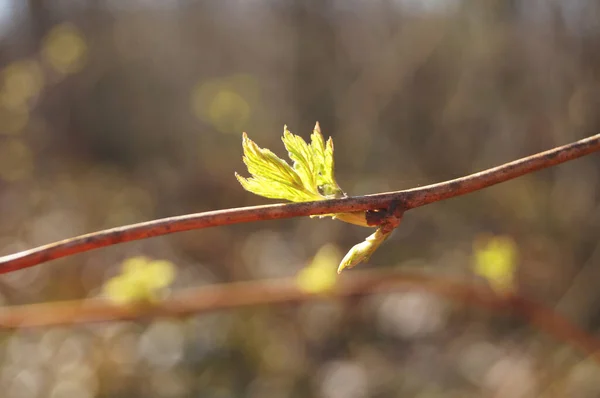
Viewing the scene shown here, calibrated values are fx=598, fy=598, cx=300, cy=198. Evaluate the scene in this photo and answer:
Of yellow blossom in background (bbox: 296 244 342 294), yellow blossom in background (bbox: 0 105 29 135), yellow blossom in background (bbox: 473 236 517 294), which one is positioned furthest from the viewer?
yellow blossom in background (bbox: 0 105 29 135)

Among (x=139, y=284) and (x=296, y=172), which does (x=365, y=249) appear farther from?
(x=139, y=284)

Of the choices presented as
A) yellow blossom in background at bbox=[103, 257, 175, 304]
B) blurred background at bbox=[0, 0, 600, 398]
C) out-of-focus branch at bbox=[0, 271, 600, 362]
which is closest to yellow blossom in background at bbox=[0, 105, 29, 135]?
blurred background at bbox=[0, 0, 600, 398]

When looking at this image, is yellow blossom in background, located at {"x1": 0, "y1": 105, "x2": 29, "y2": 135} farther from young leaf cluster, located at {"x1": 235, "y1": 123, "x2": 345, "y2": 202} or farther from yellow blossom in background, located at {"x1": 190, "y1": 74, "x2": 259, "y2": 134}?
young leaf cluster, located at {"x1": 235, "y1": 123, "x2": 345, "y2": 202}

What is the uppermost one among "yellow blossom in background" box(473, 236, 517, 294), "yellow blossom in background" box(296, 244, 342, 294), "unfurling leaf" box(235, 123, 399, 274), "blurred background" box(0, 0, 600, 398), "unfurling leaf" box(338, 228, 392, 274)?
"blurred background" box(0, 0, 600, 398)

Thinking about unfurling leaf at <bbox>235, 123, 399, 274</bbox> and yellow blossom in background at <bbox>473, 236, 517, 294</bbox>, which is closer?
unfurling leaf at <bbox>235, 123, 399, 274</bbox>

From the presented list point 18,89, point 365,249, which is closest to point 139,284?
point 365,249

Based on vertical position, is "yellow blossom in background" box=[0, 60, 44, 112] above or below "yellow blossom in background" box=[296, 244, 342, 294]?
above

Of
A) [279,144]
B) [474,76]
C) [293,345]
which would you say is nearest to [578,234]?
[474,76]

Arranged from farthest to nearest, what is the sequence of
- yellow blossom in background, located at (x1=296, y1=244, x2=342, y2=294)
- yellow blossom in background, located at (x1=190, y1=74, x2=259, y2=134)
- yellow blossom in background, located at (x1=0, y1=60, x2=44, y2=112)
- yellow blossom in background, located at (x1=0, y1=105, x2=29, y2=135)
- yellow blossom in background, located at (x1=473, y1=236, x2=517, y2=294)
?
Result: yellow blossom in background, located at (x1=190, y1=74, x2=259, y2=134), yellow blossom in background, located at (x1=0, y1=105, x2=29, y2=135), yellow blossom in background, located at (x1=0, y1=60, x2=44, y2=112), yellow blossom in background, located at (x1=296, y1=244, x2=342, y2=294), yellow blossom in background, located at (x1=473, y1=236, x2=517, y2=294)

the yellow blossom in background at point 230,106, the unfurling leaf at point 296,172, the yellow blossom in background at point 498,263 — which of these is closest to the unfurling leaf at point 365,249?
the unfurling leaf at point 296,172
